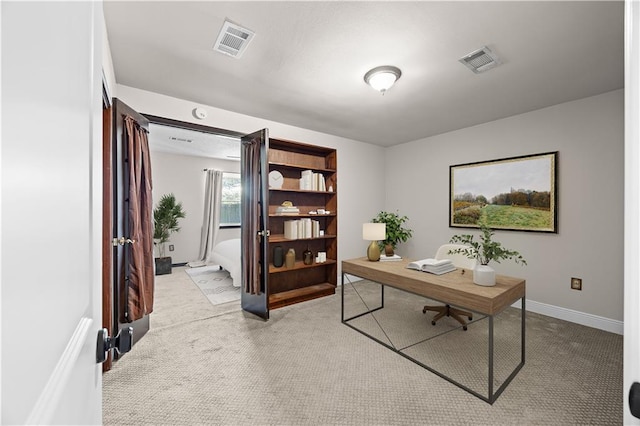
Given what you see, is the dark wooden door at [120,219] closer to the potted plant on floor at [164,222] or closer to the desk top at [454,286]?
the desk top at [454,286]

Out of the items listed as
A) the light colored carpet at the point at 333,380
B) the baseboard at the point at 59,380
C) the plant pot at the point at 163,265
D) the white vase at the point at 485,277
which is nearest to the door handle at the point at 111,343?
the baseboard at the point at 59,380

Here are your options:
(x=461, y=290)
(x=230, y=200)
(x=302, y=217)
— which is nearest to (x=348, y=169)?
(x=302, y=217)

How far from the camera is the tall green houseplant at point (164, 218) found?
5.55 metres

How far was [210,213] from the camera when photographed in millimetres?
6578

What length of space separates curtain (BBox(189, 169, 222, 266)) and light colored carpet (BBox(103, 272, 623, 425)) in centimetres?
365

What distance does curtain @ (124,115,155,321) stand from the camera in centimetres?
241

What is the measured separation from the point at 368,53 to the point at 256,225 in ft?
6.84

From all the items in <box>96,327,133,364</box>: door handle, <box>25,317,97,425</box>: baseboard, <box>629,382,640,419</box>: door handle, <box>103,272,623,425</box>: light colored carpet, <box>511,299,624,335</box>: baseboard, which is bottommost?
<box>103,272,623,425</box>: light colored carpet

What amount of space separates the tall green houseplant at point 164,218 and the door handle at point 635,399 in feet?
20.8

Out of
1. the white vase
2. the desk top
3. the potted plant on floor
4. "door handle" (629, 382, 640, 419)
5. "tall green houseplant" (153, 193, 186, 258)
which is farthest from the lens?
"tall green houseplant" (153, 193, 186, 258)

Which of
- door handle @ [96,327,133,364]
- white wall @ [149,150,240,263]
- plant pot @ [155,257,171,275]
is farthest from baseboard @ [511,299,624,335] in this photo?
white wall @ [149,150,240,263]

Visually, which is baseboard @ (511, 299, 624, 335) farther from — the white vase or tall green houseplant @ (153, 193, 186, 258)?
tall green houseplant @ (153, 193, 186, 258)

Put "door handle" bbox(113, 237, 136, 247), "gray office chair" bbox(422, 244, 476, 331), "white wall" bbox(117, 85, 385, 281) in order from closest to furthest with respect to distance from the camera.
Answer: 1. "door handle" bbox(113, 237, 136, 247)
2. "gray office chair" bbox(422, 244, 476, 331)
3. "white wall" bbox(117, 85, 385, 281)

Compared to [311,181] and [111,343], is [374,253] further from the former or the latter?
[111,343]
